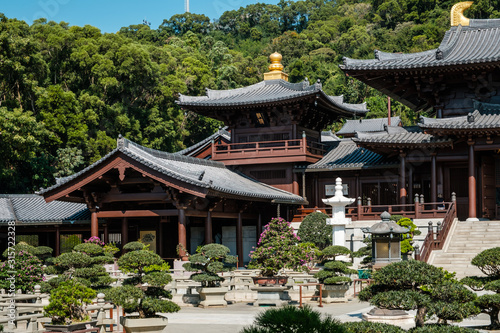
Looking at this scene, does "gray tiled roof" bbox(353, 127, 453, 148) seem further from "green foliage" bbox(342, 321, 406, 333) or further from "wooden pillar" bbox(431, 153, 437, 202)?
"green foliage" bbox(342, 321, 406, 333)

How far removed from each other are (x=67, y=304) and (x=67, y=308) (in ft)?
0.25

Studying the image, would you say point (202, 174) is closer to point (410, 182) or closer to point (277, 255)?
point (277, 255)

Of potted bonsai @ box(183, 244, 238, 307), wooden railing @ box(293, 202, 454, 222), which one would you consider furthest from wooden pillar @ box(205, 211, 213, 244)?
wooden railing @ box(293, 202, 454, 222)

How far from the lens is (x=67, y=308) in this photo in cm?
1383

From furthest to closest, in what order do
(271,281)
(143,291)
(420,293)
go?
(271,281) → (143,291) → (420,293)

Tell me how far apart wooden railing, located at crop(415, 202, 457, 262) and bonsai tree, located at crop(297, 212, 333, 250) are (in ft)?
16.1

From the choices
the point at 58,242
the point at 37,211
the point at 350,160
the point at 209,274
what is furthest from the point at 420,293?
the point at 37,211

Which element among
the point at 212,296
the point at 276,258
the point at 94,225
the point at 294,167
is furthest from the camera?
the point at 294,167

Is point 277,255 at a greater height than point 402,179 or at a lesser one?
lesser

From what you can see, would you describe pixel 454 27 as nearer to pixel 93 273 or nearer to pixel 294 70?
pixel 93 273

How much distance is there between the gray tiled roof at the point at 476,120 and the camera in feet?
90.6

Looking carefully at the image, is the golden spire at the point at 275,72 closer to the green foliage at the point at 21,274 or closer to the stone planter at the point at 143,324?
the green foliage at the point at 21,274

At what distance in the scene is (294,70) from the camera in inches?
3297

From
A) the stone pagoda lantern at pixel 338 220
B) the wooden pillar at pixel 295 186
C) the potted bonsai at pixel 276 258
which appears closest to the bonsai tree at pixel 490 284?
the potted bonsai at pixel 276 258
